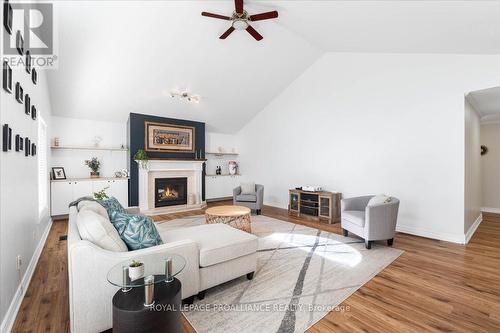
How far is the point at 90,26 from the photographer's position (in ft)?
11.2

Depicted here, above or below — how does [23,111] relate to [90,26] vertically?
below

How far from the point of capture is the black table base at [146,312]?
4.67 ft

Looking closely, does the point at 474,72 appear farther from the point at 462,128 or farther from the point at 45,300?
the point at 45,300

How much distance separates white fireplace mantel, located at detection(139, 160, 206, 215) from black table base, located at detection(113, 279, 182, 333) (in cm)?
456

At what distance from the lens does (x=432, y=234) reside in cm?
414

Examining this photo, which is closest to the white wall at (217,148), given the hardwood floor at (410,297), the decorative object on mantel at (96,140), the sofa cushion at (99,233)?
the decorative object on mantel at (96,140)

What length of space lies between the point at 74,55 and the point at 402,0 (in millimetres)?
4782

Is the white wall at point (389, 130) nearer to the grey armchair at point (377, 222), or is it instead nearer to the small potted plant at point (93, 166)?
the grey armchair at point (377, 222)

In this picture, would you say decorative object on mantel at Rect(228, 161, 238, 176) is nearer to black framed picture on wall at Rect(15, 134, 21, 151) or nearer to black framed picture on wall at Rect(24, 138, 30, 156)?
black framed picture on wall at Rect(24, 138, 30, 156)

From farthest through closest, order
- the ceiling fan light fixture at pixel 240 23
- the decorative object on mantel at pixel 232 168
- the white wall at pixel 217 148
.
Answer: the decorative object on mantel at pixel 232 168, the white wall at pixel 217 148, the ceiling fan light fixture at pixel 240 23

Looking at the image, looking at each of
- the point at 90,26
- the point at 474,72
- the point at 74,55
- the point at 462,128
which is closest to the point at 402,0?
the point at 474,72

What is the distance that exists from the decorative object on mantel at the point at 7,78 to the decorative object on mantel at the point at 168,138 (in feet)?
13.5

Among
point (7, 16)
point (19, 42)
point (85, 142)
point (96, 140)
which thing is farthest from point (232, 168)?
point (7, 16)

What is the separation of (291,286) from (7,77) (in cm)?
316
